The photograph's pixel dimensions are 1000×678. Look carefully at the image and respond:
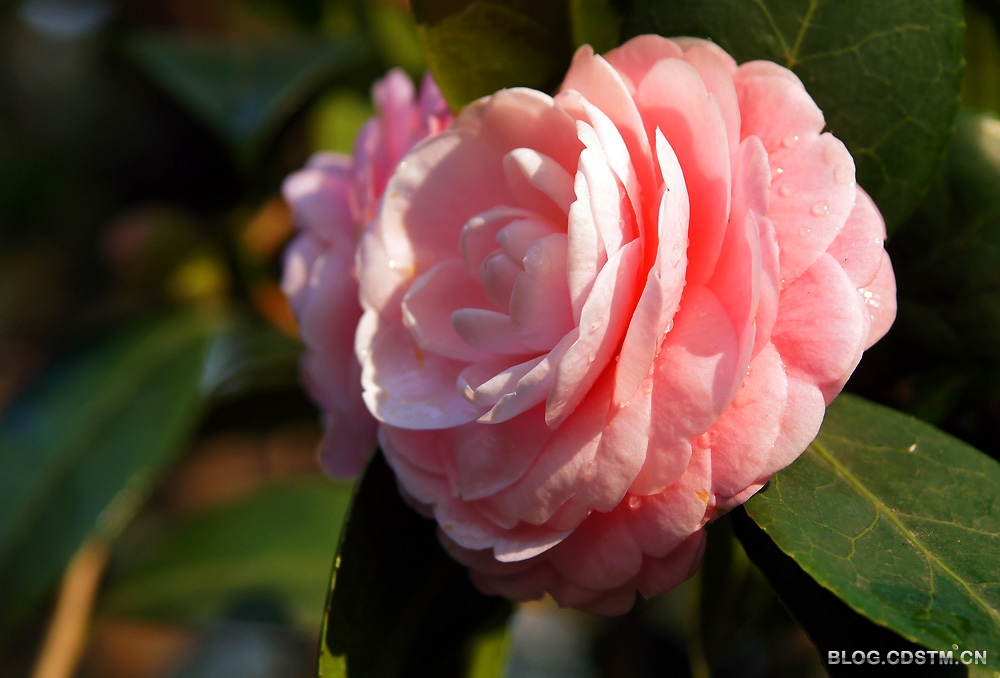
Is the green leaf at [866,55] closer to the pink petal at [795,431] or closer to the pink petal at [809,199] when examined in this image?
the pink petal at [809,199]

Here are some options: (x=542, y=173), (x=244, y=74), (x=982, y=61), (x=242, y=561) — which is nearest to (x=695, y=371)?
(x=542, y=173)

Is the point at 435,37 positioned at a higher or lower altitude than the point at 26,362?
higher

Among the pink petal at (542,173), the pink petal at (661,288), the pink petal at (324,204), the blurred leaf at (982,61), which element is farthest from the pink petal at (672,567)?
the blurred leaf at (982,61)

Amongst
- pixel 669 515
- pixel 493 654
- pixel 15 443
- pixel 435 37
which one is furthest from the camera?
pixel 15 443

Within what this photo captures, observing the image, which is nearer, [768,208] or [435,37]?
[768,208]

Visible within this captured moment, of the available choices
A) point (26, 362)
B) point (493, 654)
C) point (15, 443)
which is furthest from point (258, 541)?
point (26, 362)

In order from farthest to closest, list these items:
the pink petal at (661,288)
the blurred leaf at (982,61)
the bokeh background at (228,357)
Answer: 1. the blurred leaf at (982,61)
2. the bokeh background at (228,357)
3. the pink petal at (661,288)

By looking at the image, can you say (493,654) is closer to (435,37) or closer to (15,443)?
(435,37)
